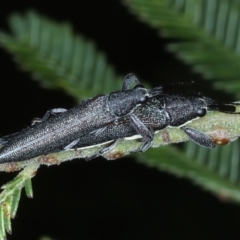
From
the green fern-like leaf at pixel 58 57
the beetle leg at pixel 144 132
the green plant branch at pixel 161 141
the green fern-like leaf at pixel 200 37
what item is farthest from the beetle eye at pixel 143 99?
the green plant branch at pixel 161 141

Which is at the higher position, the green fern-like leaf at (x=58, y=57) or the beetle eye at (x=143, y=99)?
the green fern-like leaf at (x=58, y=57)

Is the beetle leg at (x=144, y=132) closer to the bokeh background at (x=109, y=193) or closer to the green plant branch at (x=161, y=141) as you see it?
the green plant branch at (x=161, y=141)

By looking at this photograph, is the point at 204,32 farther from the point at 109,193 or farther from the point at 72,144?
the point at 109,193

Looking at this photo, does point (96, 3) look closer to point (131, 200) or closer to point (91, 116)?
point (131, 200)

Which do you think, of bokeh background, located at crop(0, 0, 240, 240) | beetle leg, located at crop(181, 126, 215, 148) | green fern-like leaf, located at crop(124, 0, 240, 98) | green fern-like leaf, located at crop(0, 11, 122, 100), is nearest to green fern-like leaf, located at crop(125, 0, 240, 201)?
green fern-like leaf, located at crop(124, 0, 240, 98)

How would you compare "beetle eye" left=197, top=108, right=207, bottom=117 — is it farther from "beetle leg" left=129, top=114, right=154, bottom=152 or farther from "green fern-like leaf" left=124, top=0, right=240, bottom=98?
"green fern-like leaf" left=124, top=0, right=240, bottom=98

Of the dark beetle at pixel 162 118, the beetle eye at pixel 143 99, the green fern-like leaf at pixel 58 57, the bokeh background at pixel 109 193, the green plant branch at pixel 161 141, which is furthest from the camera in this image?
the bokeh background at pixel 109 193
